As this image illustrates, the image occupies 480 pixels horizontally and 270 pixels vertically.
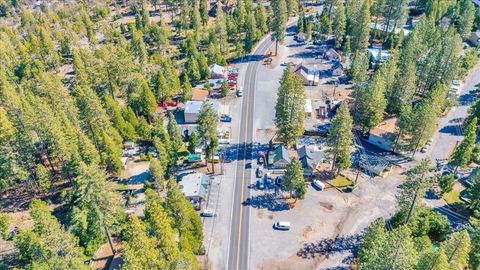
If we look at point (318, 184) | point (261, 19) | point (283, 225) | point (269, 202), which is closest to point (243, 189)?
point (269, 202)

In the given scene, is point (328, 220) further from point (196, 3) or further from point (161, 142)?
point (196, 3)

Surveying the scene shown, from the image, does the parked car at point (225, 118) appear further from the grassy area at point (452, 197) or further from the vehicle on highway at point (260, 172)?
the grassy area at point (452, 197)

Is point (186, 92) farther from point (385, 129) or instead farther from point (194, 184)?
point (385, 129)

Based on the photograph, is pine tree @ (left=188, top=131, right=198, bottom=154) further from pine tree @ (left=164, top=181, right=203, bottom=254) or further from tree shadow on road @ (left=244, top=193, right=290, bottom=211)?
pine tree @ (left=164, top=181, right=203, bottom=254)

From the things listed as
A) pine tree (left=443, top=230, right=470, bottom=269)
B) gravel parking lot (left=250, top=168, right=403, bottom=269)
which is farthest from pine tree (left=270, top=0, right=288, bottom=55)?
pine tree (left=443, top=230, right=470, bottom=269)

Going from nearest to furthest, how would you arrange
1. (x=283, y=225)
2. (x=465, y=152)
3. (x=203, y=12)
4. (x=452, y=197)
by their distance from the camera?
(x=283, y=225)
(x=452, y=197)
(x=465, y=152)
(x=203, y=12)

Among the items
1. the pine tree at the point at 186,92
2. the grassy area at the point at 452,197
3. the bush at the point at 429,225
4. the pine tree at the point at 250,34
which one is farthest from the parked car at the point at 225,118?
the grassy area at the point at 452,197
